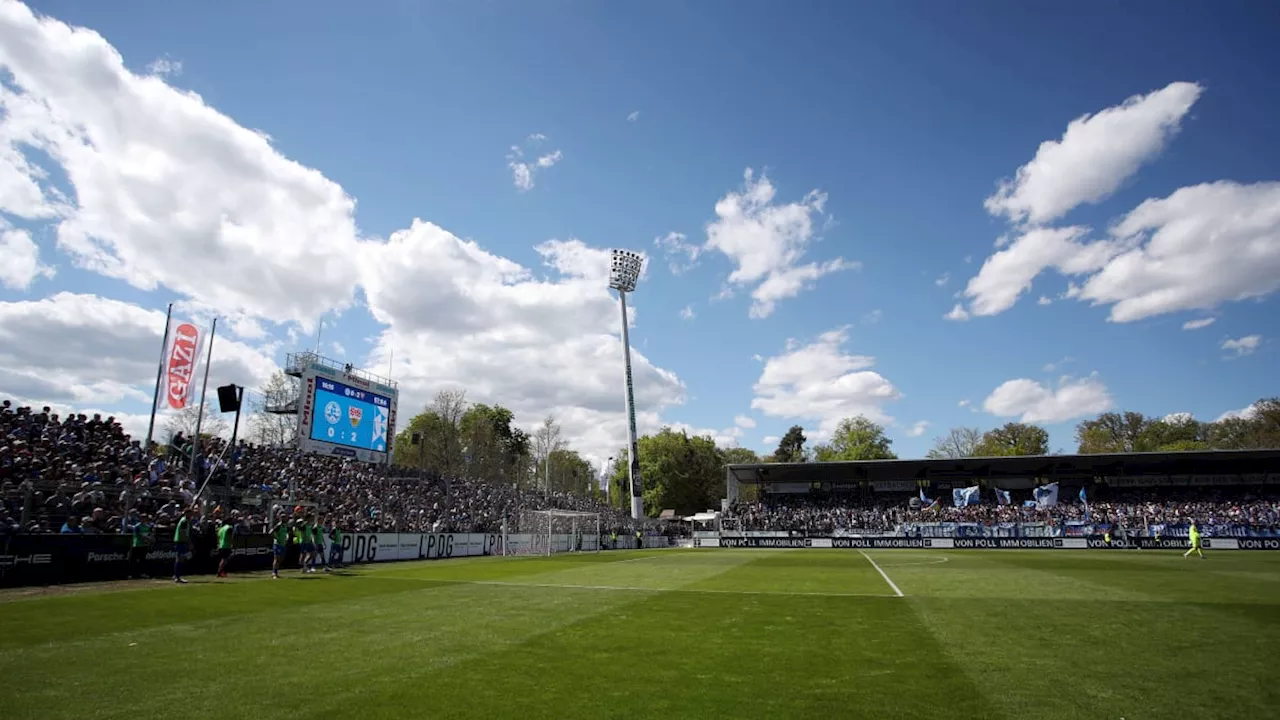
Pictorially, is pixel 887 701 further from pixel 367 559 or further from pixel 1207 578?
pixel 367 559

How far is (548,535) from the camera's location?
3812 cm

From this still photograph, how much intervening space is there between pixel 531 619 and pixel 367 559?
68.1 ft

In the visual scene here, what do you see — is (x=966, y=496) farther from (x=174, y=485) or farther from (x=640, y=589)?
(x=174, y=485)

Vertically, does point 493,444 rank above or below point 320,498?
above

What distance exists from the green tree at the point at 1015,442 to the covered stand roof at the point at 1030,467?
44.1 metres

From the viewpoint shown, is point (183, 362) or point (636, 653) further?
point (183, 362)

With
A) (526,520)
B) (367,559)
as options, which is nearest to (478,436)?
(526,520)

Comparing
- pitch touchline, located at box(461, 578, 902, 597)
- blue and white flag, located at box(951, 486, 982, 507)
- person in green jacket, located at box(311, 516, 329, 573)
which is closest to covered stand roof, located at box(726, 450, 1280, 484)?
blue and white flag, located at box(951, 486, 982, 507)

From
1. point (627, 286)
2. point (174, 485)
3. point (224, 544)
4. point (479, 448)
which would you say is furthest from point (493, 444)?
point (224, 544)

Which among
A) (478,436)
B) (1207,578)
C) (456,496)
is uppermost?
(478,436)

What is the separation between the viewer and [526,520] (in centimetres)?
4191

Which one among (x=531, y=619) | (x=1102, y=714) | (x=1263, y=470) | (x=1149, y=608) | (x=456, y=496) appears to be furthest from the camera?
(x=1263, y=470)

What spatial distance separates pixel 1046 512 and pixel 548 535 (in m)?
42.4

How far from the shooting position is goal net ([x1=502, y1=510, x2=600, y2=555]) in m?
38.9
